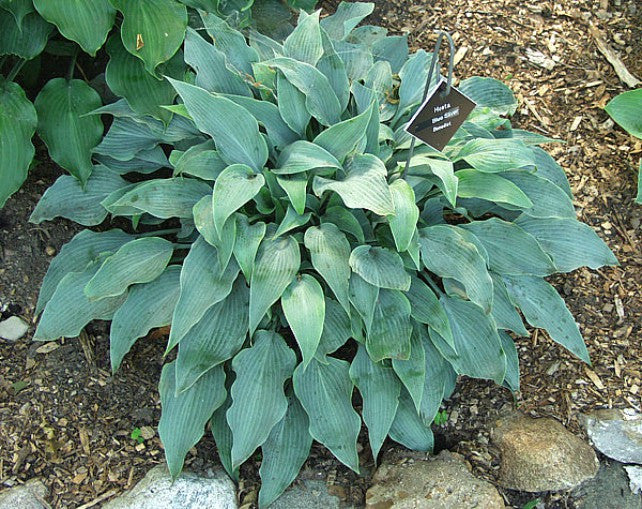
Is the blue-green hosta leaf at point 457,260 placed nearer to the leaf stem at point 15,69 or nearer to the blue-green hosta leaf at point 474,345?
the blue-green hosta leaf at point 474,345

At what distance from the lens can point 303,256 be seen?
268 cm

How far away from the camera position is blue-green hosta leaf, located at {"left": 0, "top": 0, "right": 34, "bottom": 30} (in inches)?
99.6

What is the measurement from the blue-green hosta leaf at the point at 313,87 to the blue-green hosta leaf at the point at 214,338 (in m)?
0.73

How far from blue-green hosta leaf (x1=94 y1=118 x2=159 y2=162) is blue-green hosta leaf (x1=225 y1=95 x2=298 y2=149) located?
1.45 ft

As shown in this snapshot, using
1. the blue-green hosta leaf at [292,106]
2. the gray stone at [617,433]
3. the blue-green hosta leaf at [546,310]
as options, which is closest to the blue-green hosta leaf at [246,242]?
the blue-green hosta leaf at [292,106]

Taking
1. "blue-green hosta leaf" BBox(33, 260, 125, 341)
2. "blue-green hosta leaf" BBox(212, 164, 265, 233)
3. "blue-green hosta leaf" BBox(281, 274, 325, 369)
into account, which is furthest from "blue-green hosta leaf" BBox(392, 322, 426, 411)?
"blue-green hosta leaf" BBox(33, 260, 125, 341)

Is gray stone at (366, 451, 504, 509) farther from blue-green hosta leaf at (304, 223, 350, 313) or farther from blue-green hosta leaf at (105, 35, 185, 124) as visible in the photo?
blue-green hosta leaf at (105, 35, 185, 124)

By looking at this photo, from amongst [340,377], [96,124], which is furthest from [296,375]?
[96,124]

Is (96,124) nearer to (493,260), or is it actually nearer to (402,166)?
(402,166)

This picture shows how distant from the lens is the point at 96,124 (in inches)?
111

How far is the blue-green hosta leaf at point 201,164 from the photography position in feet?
8.39

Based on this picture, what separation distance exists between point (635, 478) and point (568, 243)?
966 mm

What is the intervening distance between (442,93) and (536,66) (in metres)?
1.56

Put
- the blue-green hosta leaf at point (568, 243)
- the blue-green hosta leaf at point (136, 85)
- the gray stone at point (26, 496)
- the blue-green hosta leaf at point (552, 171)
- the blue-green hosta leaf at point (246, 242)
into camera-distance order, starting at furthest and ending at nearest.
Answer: the blue-green hosta leaf at point (552, 171) → the blue-green hosta leaf at point (568, 243) → the blue-green hosta leaf at point (136, 85) → the gray stone at point (26, 496) → the blue-green hosta leaf at point (246, 242)
